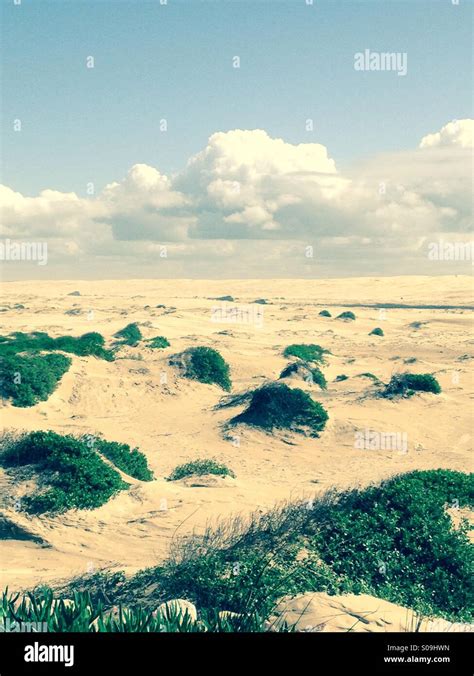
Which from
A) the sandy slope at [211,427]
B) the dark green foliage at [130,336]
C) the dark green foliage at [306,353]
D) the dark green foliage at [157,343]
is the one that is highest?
the dark green foliage at [130,336]

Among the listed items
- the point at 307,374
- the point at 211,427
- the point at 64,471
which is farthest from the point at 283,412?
the point at 64,471

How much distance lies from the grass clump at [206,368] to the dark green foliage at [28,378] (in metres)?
5.33

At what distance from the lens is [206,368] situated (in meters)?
27.5

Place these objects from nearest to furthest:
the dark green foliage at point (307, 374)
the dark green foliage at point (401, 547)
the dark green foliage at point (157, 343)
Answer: the dark green foliage at point (401, 547)
the dark green foliage at point (307, 374)
the dark green foliage at point (157, 343)

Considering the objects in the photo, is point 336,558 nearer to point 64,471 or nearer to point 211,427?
point 64,471

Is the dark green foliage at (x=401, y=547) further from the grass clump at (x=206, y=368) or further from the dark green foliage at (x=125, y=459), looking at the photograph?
the grass clump at (x=206, y=368)

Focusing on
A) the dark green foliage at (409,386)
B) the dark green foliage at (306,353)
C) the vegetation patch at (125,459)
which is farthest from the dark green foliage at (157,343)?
the vegetation patch at (125,459)

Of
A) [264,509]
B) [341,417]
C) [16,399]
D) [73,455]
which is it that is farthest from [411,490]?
[16,399]

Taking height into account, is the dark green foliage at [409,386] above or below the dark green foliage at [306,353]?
below

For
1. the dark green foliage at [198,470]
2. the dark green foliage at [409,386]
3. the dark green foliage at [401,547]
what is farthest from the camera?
the dark green foliage at [409,386]

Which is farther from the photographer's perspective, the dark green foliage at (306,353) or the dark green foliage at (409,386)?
the dark green foliage at (306,353)

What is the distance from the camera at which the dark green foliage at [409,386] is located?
79.8ft

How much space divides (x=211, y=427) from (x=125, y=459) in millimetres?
6473

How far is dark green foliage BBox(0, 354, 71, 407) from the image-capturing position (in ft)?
72.2
